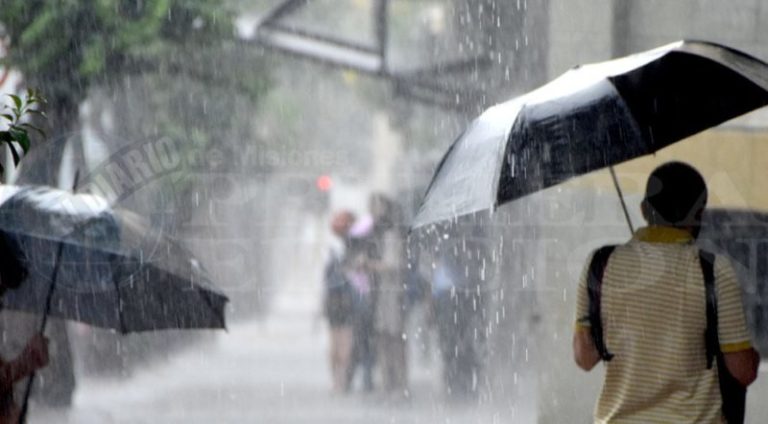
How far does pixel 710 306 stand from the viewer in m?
4.16

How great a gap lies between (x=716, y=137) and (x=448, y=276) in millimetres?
3174

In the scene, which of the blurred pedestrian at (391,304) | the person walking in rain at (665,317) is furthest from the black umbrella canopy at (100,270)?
the blurred pedestrian at (391,304)

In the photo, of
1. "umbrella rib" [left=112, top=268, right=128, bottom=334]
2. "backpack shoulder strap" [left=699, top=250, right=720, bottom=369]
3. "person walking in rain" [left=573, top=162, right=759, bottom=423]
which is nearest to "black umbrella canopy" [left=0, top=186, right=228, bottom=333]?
"umbrella rib" [left=112, top=268, right=128, bottom=334]

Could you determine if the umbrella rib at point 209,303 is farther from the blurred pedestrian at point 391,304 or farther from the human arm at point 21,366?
the blurred pedestrian at point 391,304

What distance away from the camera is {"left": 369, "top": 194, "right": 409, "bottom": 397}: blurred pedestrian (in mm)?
11758

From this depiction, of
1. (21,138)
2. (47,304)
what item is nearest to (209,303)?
(47,304)

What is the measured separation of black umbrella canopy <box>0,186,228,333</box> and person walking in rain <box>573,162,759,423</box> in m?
1.71

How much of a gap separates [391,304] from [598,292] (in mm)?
7545

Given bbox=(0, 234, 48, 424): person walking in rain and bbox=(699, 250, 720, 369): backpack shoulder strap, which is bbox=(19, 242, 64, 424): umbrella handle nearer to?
bbox=(0, 234, 48, 424): person walking in rain

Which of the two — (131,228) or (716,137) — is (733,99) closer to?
(131,228)

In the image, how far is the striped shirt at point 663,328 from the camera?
414 centimetres

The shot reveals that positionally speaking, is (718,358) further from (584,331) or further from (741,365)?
(584,331)

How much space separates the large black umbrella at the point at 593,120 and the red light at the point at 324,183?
25.5 ft

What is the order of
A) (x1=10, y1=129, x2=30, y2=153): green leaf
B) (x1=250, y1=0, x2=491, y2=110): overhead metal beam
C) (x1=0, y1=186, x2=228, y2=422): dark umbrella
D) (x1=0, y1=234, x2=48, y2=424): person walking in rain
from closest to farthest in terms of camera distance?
(x1=10, y1=129, x2=30, y2=153): green leaf → (x1=0, y1=234, x2=48, y2=424): person walking in rain → (x1=0, y1=186, x2=228, y2=422): dark umbrella → (x1=250, y1=0, x2=491, y2=110): overhead metal beam
